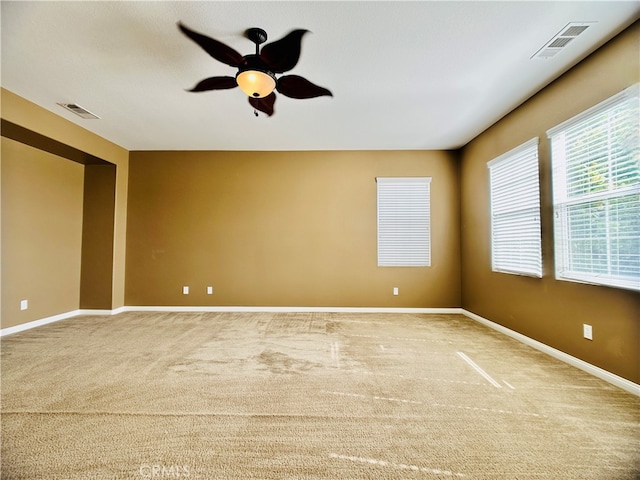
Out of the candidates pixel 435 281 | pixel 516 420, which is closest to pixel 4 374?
pixel 516 420

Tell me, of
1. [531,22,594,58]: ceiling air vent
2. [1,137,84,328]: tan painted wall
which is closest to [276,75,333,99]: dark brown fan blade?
[531,22,594,58]: ceiling air vent

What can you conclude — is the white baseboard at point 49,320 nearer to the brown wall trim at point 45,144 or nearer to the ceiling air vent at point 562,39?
the brown wall trim at point 45,144

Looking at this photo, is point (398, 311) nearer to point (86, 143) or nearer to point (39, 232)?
point (86, 143)

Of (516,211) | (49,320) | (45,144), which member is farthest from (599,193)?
(49,320)

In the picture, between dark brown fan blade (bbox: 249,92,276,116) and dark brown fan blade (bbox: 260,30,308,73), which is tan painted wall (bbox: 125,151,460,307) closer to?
dark brown fan blade (bbox: 249,92,276,116)

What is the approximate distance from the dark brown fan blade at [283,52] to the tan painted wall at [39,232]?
149 inches

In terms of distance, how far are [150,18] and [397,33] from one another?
1.84 meters

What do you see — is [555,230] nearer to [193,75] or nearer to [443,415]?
[443,415]

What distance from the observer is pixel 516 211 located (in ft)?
11.0

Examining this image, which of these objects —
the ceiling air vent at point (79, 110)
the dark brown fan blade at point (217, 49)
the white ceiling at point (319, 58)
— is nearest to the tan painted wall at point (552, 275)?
the white ceiling at point (319, 58)

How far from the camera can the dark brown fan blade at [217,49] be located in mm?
1838

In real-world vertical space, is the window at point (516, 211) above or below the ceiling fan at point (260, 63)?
below

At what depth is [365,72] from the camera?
8.50ft

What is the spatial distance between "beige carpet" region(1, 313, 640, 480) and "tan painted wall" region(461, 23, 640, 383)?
28 cm
